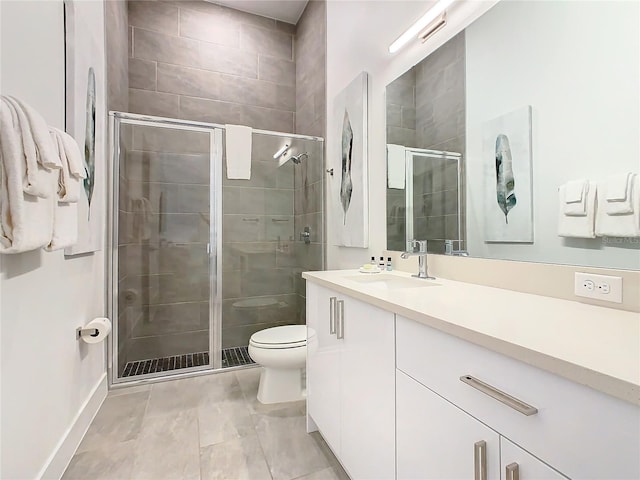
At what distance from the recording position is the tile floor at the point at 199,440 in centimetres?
139

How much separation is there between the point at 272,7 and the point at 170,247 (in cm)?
251

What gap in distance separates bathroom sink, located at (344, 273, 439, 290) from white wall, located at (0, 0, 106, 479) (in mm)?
1259

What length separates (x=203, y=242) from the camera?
2.64m

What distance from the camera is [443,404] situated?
30.2 inches

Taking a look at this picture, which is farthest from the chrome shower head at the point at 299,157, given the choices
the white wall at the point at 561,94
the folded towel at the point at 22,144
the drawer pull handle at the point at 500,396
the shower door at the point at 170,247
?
the drawer pull handle at the point at 500,396

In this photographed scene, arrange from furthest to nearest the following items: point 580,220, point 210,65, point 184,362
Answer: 1. point 210,65
2. point 184,362
3. point 580,220

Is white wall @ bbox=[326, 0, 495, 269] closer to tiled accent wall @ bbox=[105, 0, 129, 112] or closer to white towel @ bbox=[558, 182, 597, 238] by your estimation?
white towel @ bbox=[558, 182, 597, 238]

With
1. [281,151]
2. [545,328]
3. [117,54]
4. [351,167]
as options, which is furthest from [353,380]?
[117,54]

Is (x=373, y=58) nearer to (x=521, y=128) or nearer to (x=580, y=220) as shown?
(x=521, y=128)

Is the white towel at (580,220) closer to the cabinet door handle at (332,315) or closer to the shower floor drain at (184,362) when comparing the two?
the cabinet door handle at (332,315)

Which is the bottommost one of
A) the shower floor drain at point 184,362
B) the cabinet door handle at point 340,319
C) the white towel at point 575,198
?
the shower floor drain at point 184,362

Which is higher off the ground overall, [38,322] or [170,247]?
[170,247]

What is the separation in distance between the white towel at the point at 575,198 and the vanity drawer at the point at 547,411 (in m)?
0.65

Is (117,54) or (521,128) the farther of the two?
(117,54)
